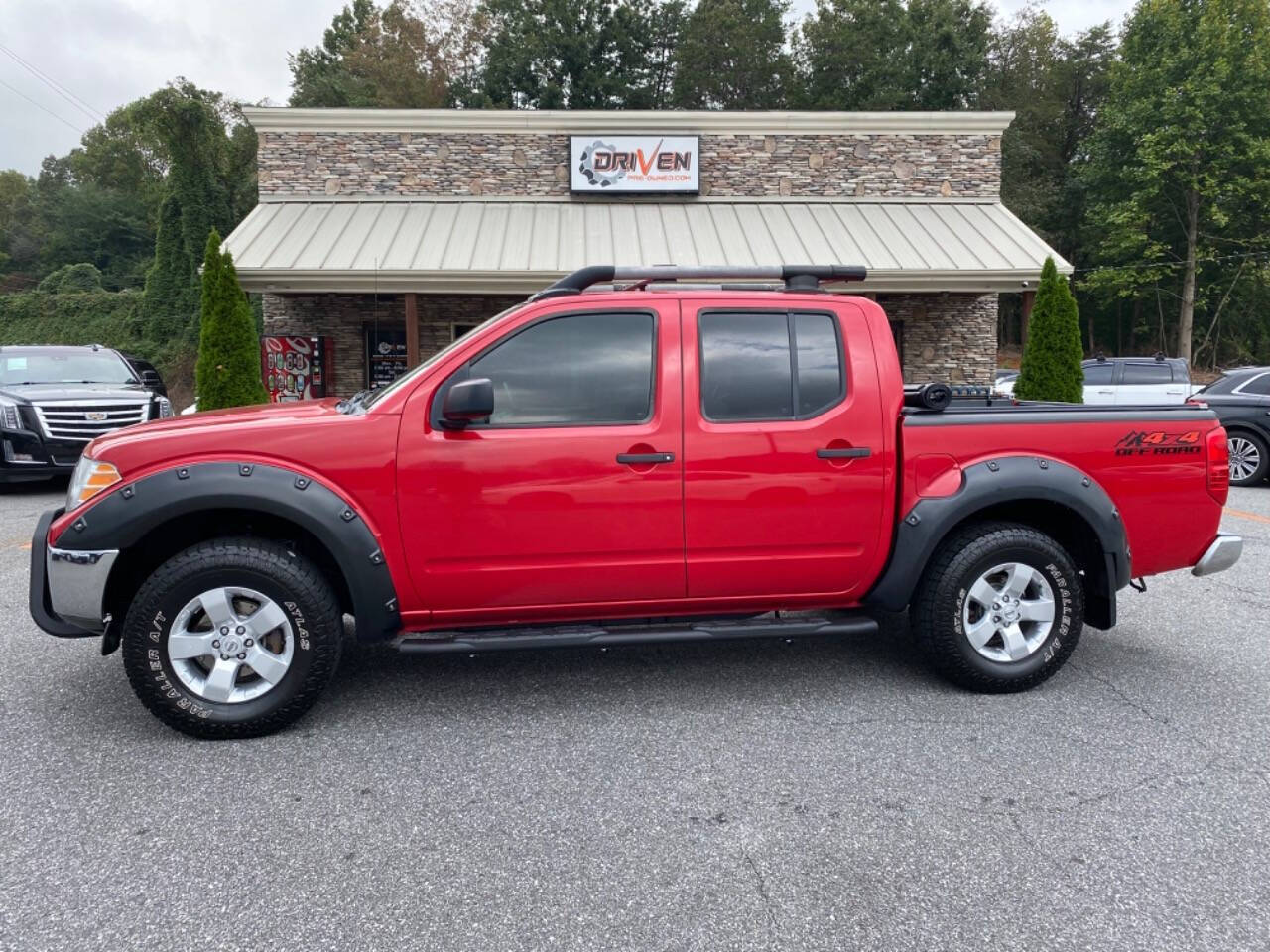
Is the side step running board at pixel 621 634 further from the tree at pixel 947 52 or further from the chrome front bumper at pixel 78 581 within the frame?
the tree at pixel 947 52

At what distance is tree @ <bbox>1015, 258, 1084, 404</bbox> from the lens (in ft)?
42.8

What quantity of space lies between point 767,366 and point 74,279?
2250 inches

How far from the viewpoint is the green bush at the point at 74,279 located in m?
47.8

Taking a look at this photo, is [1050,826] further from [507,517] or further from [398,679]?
[398,679]

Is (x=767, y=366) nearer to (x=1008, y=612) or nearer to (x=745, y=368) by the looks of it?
Result: (x=745, y=368)

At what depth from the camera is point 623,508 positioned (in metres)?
3.72

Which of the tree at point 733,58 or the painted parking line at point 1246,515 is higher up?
the tree at point 733,58

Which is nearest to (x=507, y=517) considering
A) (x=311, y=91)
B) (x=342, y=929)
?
(x=342, y=929)

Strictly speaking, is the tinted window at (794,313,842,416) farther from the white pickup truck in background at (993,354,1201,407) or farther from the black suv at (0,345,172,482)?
the white pickup truck in background at (993,354,1201,407)

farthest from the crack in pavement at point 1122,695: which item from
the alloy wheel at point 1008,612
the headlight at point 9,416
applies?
the headlight at point 9,416

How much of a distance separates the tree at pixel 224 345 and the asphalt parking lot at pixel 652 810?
815cm

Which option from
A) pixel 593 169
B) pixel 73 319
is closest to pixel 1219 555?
pixel 593 169

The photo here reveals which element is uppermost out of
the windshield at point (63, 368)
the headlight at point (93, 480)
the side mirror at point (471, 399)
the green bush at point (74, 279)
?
the green bush at point (74, 279)

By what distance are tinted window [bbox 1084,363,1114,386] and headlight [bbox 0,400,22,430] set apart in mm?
16223
